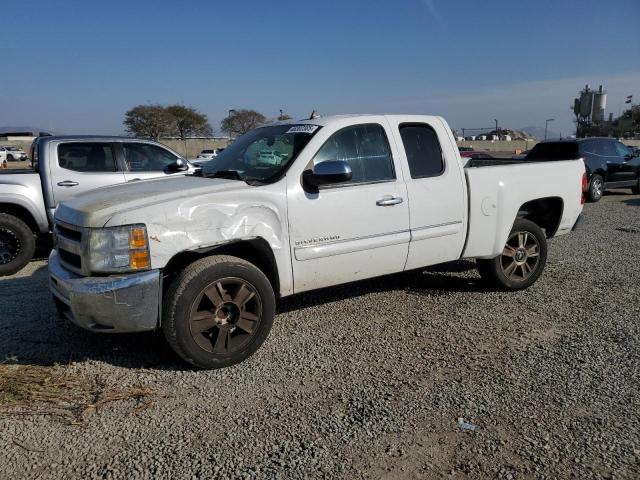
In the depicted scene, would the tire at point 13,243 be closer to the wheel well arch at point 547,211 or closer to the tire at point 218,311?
the tire at point 218,311

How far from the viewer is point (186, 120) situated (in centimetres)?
6462

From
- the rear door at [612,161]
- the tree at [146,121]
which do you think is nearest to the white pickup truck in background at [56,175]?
the rear door at [612,161]

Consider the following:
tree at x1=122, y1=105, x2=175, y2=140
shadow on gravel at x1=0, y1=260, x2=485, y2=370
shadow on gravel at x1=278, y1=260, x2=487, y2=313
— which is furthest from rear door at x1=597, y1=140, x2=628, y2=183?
tree at x1=122, y1=105, x2=175, y2=140

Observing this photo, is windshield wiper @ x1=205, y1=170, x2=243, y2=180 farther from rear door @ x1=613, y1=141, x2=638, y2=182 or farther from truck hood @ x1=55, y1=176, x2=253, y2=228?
rear door @ x1=613, y1=141, x2=638, y2=182

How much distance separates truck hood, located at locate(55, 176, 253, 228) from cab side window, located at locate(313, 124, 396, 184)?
827 mm

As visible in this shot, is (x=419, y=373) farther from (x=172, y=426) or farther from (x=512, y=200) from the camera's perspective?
(x=512, y=200)

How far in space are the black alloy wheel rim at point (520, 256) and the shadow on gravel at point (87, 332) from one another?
0.37m

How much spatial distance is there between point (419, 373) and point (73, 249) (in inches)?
102

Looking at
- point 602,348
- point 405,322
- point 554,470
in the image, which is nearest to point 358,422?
point 554,470

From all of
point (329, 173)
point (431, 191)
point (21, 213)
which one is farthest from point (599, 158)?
point (21, 213)

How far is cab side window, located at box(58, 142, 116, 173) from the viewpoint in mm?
7066

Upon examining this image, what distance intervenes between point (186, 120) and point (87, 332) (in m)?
64.0

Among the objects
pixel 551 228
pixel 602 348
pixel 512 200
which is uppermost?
pixel 512 200

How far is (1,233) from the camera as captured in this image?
6.47 meters
